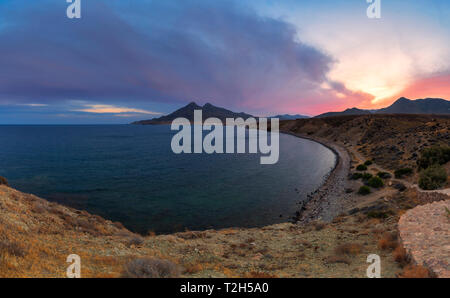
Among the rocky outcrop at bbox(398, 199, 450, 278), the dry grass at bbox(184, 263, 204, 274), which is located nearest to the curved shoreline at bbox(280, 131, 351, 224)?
the rocky outcrop at bbox(398, 199, 450, 278)

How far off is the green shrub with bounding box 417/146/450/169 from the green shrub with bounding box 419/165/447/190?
4.41 metres

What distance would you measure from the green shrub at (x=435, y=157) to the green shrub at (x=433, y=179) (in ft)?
14.5

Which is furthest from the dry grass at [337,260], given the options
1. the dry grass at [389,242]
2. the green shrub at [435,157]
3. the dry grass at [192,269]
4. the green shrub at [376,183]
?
the green shrub at [435,157]

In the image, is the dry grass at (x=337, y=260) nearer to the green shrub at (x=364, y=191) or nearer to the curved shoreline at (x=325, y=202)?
the curved shoreline at (x=325, y=202)

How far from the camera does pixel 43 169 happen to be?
36.2 metres

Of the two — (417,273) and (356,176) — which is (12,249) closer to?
(417,273)

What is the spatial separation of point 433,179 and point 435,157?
265 inches

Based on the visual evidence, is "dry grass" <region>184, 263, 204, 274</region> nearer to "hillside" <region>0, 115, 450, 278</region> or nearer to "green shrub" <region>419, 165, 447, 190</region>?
"hillside" <region>0, 115, 450, 278</region>

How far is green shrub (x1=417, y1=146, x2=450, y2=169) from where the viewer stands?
20.6m

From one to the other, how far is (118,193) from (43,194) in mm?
8181

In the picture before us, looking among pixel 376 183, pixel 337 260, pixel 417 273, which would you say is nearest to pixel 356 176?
pixel 376 183

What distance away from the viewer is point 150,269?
5902 mm
